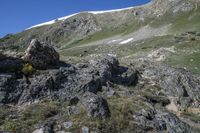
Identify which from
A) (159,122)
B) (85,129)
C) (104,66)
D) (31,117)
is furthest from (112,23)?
(85,129)

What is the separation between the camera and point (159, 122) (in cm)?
2692

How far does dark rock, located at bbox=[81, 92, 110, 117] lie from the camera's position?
25.8 m

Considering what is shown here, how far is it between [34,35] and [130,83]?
126 m

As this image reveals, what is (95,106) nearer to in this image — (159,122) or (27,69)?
(159,122)

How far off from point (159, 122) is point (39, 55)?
10.7m

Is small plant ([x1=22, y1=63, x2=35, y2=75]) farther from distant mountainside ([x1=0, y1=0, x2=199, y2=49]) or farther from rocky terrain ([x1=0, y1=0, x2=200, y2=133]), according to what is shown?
distant mountainside ([x1=0, y1=0, x2=199, y2=49])

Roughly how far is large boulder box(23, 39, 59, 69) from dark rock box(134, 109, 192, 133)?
868 centimetres

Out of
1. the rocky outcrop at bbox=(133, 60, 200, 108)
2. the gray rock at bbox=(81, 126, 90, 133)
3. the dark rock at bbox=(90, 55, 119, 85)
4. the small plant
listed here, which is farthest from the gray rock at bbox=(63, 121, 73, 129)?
the rocky outcrop at bbox=(133, 60, 200, 108)

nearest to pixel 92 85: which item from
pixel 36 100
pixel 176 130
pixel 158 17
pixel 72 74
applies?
pixel 72 74

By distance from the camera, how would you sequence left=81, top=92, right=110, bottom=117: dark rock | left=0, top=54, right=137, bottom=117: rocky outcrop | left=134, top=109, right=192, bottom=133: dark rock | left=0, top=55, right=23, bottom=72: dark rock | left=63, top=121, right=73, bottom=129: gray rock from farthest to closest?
left=0, top=55, right=23, bottom=72: dark rock < left=0, top=54, right=137, bottom=117: rocky outcrop < left=134, top=109, right=192, bottom=133: dark rock < left=81, top=92, right=110, bottom=117: dark rock < left=63, top=121, right=73, bottom=129: gray rock

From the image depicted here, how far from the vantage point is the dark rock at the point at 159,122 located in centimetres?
2628

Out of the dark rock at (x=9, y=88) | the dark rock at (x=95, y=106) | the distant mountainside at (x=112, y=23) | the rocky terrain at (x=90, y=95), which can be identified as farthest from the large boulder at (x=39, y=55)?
the distant mountainside at (x=112, y=23)

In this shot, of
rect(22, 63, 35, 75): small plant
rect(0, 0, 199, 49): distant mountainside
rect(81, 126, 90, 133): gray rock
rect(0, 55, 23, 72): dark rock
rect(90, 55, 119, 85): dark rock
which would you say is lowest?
rect(0, 0, 199, 49): distant mountainside

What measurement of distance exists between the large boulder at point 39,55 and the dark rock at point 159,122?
8.68 metres
